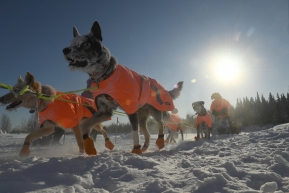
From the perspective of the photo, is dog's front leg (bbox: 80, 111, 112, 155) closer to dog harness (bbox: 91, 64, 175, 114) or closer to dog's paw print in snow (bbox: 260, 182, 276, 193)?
dog harness (bbox: 91, 64, 175, 114)

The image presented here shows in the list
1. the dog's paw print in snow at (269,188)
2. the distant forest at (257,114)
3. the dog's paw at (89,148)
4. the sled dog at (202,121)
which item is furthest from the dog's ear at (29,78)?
the distant forest at (257,114)

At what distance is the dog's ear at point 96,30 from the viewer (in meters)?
3.39

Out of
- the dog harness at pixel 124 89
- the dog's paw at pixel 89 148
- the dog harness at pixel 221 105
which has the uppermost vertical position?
the dog harness at pixel 221 105

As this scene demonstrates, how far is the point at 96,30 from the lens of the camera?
341 centimetres

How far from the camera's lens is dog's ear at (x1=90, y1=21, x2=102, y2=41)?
11.1 ft

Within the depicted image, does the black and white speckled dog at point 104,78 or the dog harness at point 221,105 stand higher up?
the dog harness at point 221,105

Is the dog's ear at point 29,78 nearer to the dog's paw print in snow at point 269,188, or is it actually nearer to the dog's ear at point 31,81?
the dog's ear at point 31,81

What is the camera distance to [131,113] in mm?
3367

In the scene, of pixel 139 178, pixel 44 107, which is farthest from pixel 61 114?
pixel 139 178

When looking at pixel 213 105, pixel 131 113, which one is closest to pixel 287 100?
pixel 213 105

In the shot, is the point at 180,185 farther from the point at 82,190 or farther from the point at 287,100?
the point at 287,100

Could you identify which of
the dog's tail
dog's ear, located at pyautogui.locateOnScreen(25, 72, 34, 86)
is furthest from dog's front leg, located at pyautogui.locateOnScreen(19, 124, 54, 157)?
the dog's tail

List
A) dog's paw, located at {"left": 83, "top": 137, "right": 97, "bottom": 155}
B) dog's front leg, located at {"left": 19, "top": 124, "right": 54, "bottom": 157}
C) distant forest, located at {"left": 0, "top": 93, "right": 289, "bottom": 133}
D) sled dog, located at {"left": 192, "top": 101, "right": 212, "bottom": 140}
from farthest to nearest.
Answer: distant forest, located at {"left": 0, "top": 93, "right": 289, "bottom": 133} < sled dog, located at {"left": 192, "top": 101, "right": 212, "bottom": 140} < dog's front leg, located at {"left": 19, "top": 124, "right": 54, "bottom": 157} < dog's paw, located at {"left": 83, "top": 137, "right": 97, "bottom": 155}

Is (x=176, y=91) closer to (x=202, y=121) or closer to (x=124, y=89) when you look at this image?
(x=124, y=89)
